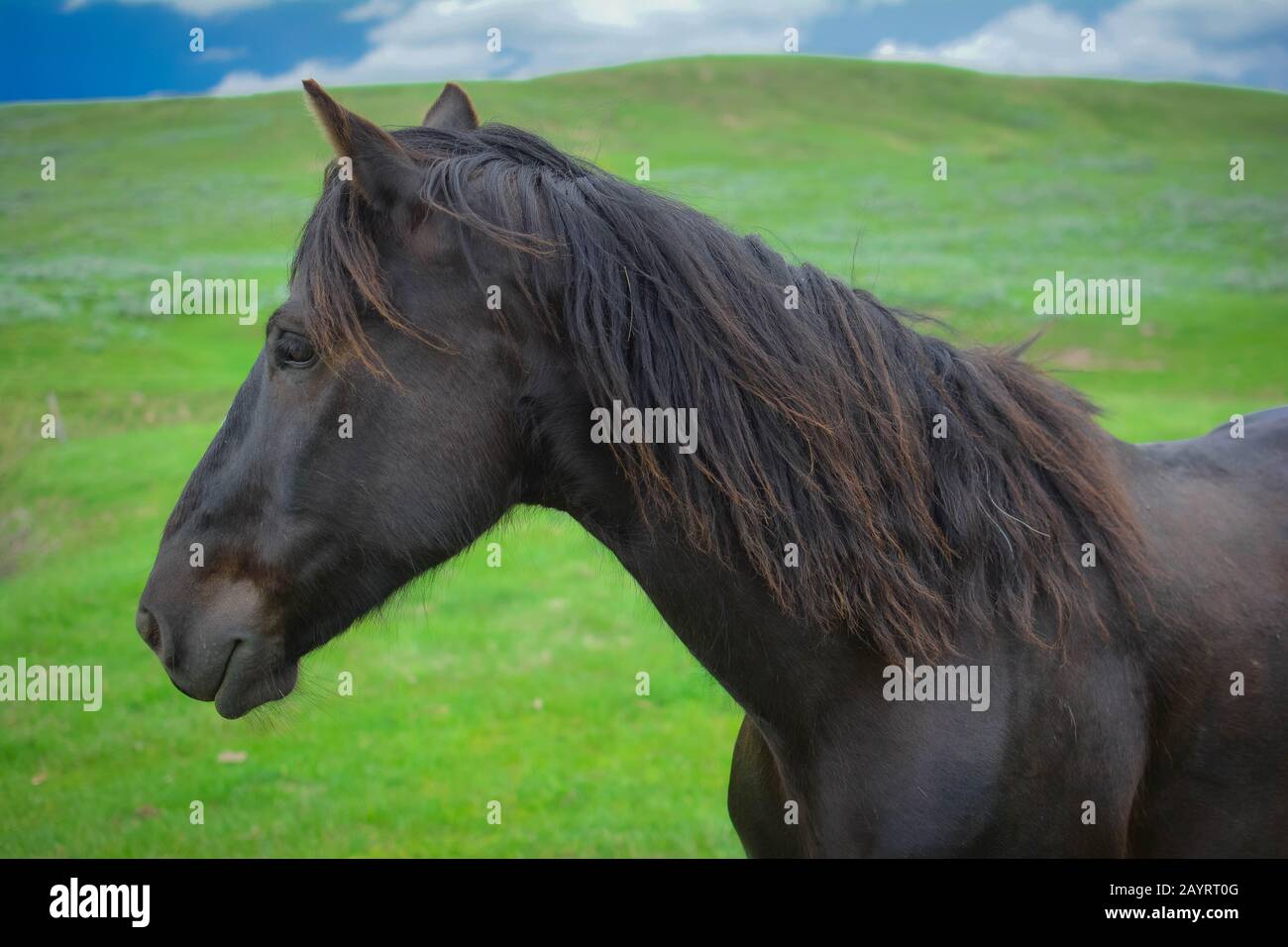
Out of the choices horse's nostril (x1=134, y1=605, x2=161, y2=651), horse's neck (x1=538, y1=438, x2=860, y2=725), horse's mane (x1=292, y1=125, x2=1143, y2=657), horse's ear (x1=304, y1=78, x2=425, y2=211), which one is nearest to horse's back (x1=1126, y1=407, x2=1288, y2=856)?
horse's mane (x1=292, y1=125, x2=1143, y2=657)

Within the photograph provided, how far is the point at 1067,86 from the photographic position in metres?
56.4

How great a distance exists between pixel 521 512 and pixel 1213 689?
6.62ft

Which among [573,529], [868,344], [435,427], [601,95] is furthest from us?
[601,95]

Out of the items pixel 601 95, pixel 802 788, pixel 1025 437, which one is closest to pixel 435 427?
pixel 802 788

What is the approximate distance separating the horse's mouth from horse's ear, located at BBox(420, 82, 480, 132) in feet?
5.15

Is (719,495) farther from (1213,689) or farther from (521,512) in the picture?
(1213,689)

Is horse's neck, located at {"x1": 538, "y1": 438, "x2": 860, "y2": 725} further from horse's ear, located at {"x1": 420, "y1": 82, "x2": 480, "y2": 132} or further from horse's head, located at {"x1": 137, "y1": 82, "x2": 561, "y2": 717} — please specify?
horse's ear, located at {"x1": 420, "y1": 82, "x2": 480, "y2": 132}

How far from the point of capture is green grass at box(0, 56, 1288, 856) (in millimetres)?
6137

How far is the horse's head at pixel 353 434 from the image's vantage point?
2334 millimetres

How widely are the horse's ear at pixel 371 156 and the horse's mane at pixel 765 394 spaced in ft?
0.18

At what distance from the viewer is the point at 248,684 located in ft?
8.15

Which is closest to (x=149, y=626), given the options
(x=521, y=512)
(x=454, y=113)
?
(x=521, y=512)

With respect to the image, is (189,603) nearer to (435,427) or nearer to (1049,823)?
(435,427)
